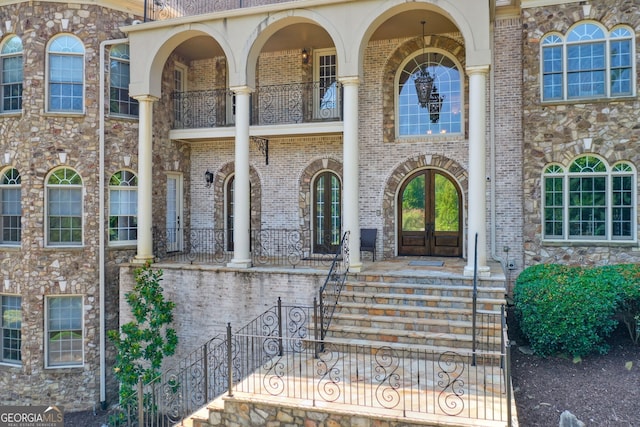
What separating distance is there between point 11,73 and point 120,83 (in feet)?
8.77

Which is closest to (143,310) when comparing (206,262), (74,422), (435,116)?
(206,262)

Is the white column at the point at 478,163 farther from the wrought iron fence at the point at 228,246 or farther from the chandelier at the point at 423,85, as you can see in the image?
the wrought iron fence at the point at 228,246

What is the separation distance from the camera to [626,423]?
699 cm

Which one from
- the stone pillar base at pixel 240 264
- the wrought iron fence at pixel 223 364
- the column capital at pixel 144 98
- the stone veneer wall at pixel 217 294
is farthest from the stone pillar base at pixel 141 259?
the column capital at pixel 144 98

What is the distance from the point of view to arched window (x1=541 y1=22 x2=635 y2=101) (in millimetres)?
10508

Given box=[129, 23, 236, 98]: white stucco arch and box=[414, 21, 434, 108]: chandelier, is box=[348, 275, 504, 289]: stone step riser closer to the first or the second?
box=[414, 21, 434, 108]: chandelier

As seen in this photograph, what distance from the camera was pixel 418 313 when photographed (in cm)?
874

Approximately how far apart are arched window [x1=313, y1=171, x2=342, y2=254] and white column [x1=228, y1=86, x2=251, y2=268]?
9.20ft

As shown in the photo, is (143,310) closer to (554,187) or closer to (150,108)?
(150,108)

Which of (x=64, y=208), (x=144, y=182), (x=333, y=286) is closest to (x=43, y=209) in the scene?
(x=64, y=208)

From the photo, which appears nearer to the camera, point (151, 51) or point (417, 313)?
point (417, 313)

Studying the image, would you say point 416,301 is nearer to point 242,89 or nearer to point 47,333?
point 242,89

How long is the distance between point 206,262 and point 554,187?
8.66m

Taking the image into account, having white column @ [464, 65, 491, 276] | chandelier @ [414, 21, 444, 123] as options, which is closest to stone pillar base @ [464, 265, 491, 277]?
white column @ [464, 65, 491, 276]
